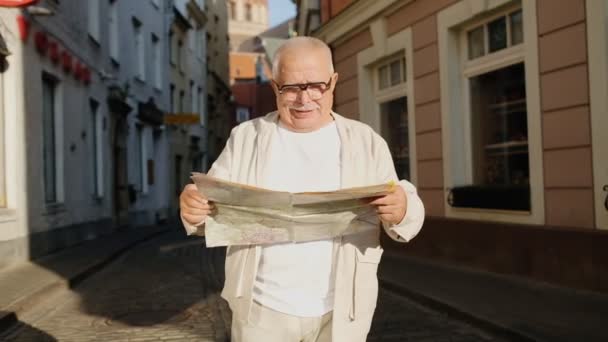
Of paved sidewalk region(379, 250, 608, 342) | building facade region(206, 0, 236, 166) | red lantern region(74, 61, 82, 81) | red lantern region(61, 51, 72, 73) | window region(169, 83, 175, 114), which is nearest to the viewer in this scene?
paved sidewalk region(379, 250, 608, 342)

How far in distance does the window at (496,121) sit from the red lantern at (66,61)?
328 inches

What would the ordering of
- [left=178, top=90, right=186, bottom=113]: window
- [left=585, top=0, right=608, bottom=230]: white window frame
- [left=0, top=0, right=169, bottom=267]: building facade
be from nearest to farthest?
[left=585, top=0, right=608, bottom=230]: white window frame
[left=0, top=0, right=169, bottom=267]: building facade
[left=178, top=90, right=186, bottom=113]: window

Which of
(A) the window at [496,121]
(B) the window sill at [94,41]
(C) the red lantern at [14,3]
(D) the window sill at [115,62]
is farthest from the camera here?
(D) the window sill at [115,62]

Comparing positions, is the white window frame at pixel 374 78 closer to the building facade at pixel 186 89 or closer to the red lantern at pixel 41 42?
the red lantern at pixel 41 42

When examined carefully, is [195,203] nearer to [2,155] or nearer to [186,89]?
[2,155]

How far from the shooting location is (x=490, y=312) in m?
6.09

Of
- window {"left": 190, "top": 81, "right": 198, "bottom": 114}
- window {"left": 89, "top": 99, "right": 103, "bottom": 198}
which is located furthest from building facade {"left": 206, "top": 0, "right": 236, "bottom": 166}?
window {"left": 89, "top": 99, "right": 103, "bottom": 198}

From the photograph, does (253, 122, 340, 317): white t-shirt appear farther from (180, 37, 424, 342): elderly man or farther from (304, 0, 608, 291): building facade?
(304, 0, 608, 291): building facade

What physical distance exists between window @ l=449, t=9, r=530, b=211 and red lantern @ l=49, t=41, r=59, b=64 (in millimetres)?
7873

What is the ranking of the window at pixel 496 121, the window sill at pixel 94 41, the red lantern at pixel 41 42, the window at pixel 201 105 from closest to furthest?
the window at pixel 496 121
the red lantern at pixel 41 42
the window sill at pixel 94 41
the window at pixel 201 105

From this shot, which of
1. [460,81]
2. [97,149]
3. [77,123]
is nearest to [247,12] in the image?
[97,149]

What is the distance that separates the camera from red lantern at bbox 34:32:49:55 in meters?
12.1

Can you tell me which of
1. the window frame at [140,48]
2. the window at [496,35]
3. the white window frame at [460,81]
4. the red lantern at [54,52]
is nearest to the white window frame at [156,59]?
the window frame at [140,48]

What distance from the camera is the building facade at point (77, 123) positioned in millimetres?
11183
